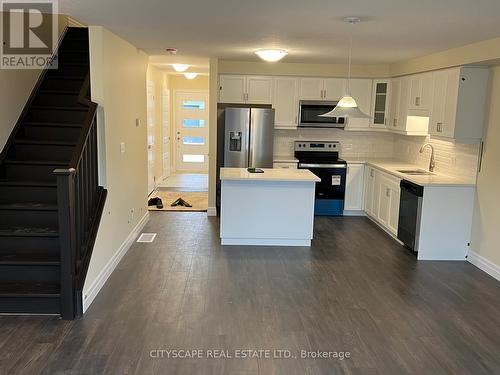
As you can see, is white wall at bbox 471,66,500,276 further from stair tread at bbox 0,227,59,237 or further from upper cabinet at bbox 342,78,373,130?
stair tread at bbox 0,227,59,237

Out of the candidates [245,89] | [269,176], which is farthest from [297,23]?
[245,89]

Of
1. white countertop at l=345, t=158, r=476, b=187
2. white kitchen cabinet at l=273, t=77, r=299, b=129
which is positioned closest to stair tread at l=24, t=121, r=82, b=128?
white kitchen cabinet at l=273, t=77, r=299, b=129

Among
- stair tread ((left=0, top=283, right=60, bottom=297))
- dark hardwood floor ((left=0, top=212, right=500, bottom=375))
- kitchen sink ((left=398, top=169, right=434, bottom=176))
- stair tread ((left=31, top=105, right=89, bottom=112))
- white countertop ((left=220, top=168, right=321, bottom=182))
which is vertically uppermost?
stair tread ((left=31, top=105, right=89, bottom=112))

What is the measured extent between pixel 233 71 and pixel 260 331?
485 centimetres

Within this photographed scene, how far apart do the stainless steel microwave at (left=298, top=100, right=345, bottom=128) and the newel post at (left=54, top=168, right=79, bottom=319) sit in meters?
4.66

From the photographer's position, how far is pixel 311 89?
24.2 feet

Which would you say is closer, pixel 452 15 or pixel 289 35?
pixel 452 15

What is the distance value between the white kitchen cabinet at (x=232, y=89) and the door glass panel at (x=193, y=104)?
4340mm

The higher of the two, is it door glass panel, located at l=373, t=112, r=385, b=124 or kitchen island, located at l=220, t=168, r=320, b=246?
door glass panel, located at l=373, t=112, r=385, b=124

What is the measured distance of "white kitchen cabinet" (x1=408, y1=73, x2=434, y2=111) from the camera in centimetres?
573

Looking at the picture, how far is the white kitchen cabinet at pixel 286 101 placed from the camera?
24.1ft

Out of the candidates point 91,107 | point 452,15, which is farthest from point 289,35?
point 91,107

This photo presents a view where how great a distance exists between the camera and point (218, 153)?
7238 millimetres

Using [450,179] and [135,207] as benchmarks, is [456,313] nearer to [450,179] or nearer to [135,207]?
[450,179]
